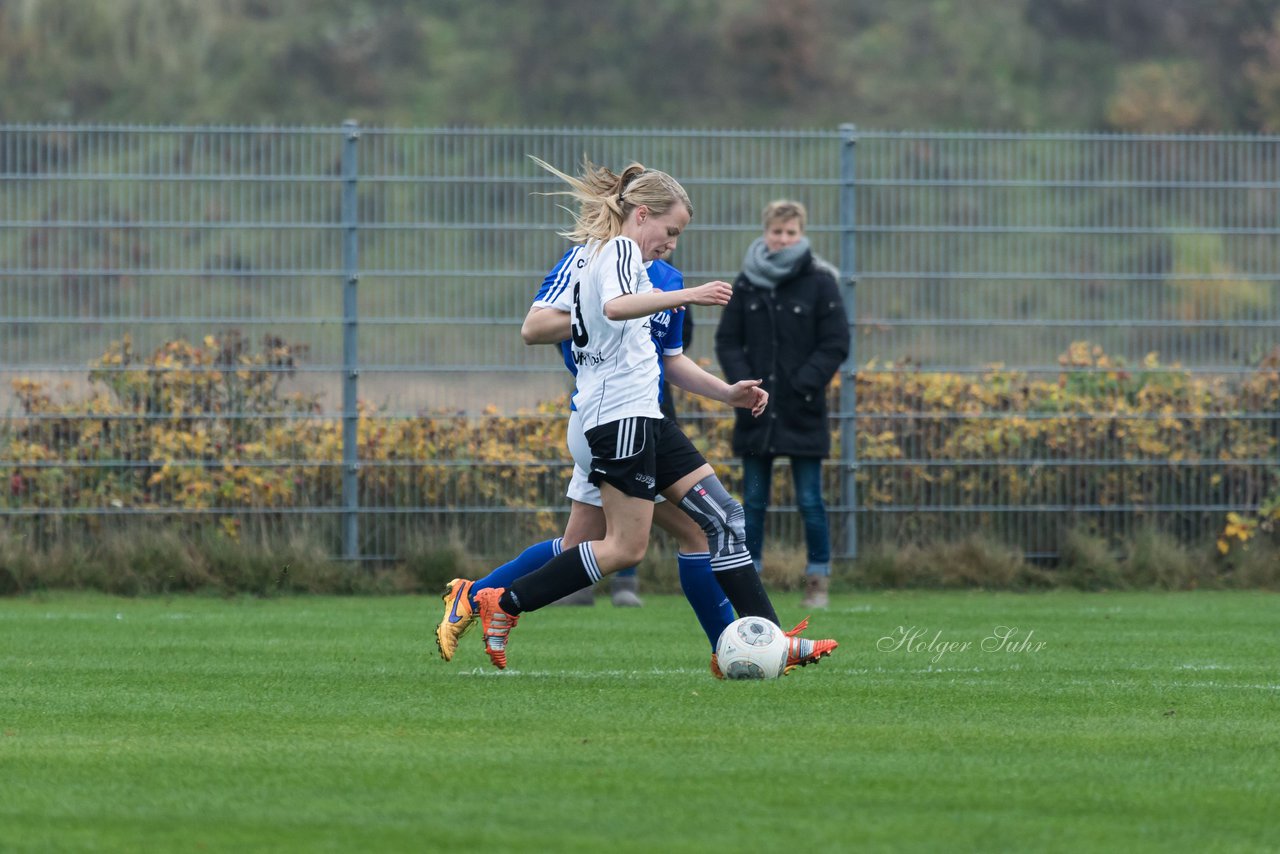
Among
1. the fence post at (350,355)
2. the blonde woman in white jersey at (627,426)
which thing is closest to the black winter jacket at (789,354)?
the fence post at (350,355)

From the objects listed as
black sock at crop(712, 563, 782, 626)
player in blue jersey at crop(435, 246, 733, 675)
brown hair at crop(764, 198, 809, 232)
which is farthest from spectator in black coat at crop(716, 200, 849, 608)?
black sock at crop(712, 563, 782, 626)

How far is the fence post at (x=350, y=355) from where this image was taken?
1244 cm

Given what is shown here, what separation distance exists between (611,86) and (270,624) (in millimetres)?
32871

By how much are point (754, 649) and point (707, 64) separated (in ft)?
119

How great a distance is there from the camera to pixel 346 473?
491 inches

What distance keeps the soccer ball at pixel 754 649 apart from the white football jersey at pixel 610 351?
792mm

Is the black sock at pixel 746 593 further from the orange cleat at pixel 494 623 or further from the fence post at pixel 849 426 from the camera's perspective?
the fence post at pixel 849 426

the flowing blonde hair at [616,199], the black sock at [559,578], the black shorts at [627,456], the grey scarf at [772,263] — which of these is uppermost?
the grey scarf at [772,263]

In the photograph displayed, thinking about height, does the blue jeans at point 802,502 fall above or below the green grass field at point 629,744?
above

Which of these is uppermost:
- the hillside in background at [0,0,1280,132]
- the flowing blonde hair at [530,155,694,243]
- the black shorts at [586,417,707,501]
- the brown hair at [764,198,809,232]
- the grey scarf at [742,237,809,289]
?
the hillside in background at [0,0,1280,132]

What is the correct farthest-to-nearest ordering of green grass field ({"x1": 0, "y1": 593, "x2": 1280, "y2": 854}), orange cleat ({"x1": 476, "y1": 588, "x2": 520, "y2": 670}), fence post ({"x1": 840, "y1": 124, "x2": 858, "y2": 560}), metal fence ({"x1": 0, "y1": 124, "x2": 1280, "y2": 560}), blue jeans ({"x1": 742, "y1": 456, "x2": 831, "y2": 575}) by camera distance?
fence post ({"x1": 840, "y1": 124, "x2": 858, "y2": 560})
metal fence ({"x1": 0, "y1": 124, "x2": 1280, "y2": 560})
blue jeans ({"x1": 742, "y1": 456, "x2": 831, "y2": 575})
orange cleat ({"x1": 476, "y1": 588, "x2": 520, "y2": 670})
green grass field ({"x1": 0, "y1": 593, "x2": 1280, "y2": 854})

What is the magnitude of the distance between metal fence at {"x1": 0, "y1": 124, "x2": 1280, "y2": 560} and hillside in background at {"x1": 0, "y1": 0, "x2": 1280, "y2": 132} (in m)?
26.9

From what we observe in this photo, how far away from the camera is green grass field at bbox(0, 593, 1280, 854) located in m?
4.50

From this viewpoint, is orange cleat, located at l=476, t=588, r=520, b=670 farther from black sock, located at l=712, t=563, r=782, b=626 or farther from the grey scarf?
the grey scarf
